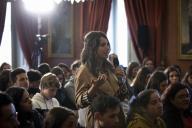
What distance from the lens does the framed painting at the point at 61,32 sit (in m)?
10.1

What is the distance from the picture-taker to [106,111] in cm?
314

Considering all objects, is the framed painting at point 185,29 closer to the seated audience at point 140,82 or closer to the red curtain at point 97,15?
the red curtain at point 97,15

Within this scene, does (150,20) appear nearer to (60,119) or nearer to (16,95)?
(16,95)

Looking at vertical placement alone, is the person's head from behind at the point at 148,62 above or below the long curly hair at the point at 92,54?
below

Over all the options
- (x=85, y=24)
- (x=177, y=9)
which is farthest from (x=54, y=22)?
(x=177, y=9)

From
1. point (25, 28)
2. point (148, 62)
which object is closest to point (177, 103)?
point (148, 62)

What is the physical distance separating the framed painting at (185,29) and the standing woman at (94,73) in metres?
5.80

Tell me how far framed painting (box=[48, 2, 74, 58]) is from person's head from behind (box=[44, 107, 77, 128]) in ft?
23.9

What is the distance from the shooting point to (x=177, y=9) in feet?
29.9

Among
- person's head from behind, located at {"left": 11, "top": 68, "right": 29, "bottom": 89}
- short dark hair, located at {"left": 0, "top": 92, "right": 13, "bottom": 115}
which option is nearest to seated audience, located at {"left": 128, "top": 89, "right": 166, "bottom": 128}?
short dark hair, located at {"left": 0, "top": 92, "right": 13, "bottom": 115}

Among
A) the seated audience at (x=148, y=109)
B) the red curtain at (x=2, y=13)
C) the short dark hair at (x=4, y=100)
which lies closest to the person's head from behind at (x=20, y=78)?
the seated audience at (x=148, y=109)

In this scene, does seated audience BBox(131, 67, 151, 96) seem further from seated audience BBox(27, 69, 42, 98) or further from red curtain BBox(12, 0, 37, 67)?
red curtain BBox(12, 0, 37, 67)

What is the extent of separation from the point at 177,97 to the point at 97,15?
5960 millimetres

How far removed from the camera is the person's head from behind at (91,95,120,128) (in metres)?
3.12
